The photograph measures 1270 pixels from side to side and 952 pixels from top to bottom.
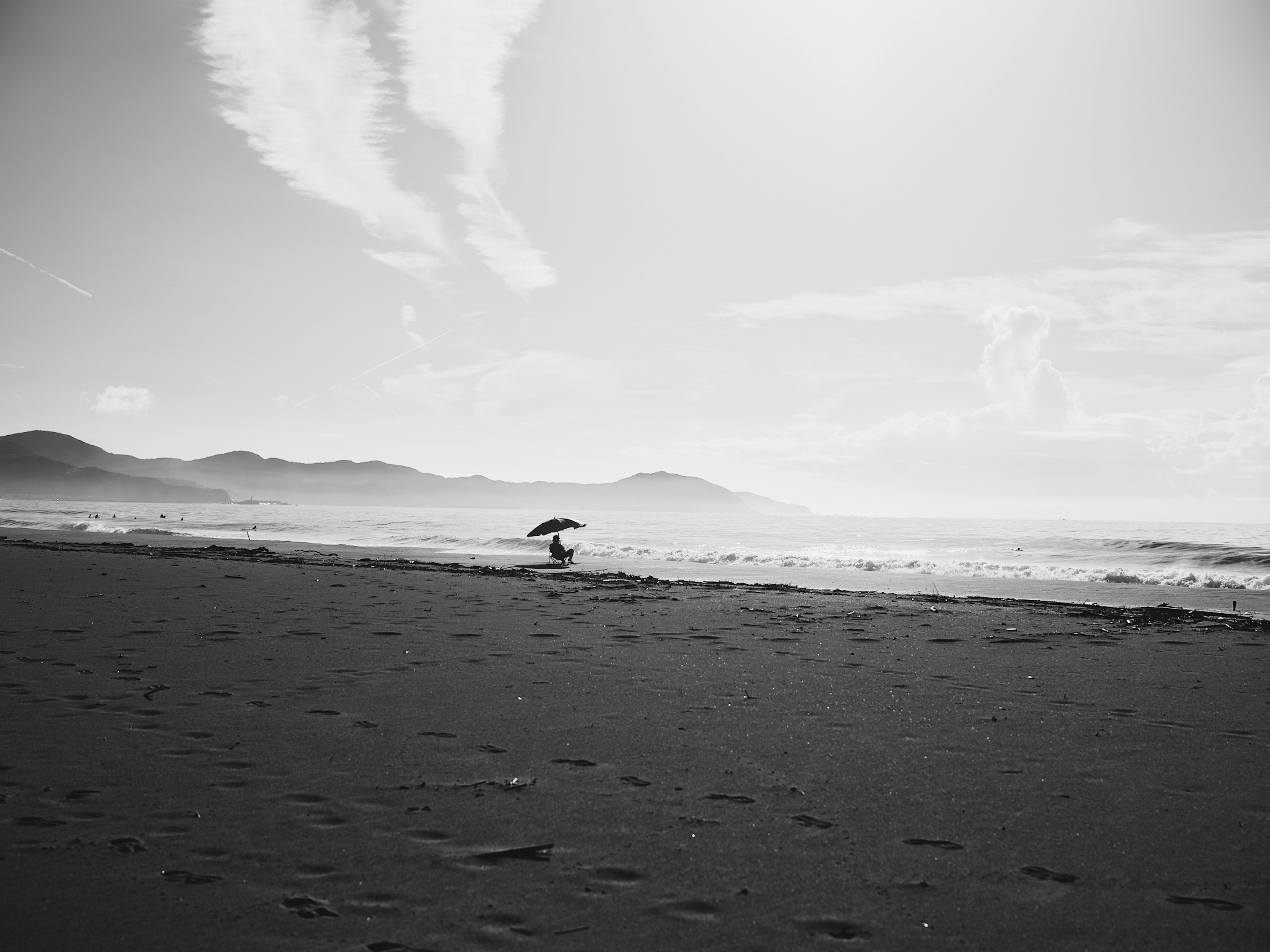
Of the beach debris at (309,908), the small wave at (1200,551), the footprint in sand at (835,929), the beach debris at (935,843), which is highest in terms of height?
the small wave at (1200,551)

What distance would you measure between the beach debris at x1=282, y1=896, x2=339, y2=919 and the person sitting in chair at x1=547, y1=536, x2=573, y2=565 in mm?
23393

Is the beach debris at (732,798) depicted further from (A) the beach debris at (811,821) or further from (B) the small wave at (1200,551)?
(B) the small wave at (1200,551)

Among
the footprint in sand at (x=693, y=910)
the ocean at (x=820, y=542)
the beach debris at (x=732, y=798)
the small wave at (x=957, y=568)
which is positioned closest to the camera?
the footprint in sand at (x=693, y=910)

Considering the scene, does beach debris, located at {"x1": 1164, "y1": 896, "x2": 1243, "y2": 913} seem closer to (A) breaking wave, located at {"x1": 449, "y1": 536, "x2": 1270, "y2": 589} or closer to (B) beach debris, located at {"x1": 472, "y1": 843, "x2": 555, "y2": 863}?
(B) beach debris, located at {"x1": 472, "y1": 843, "x2": 555, "y2": 863}

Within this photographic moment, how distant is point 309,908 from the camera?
3148 mm

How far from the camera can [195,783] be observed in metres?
4.55

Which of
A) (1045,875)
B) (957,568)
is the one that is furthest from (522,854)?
(957,568)

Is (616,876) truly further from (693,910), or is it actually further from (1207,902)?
(1207,902)

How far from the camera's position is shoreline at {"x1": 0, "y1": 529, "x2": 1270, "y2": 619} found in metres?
18.7

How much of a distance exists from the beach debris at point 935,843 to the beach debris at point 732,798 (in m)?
0.89

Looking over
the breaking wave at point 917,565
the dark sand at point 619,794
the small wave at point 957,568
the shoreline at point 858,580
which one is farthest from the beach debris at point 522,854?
the breaking wave at point 917,565

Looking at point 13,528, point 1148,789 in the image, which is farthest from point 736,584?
point 13,528

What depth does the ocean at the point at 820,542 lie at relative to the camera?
2920 cm

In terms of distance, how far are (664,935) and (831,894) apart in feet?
2.69
